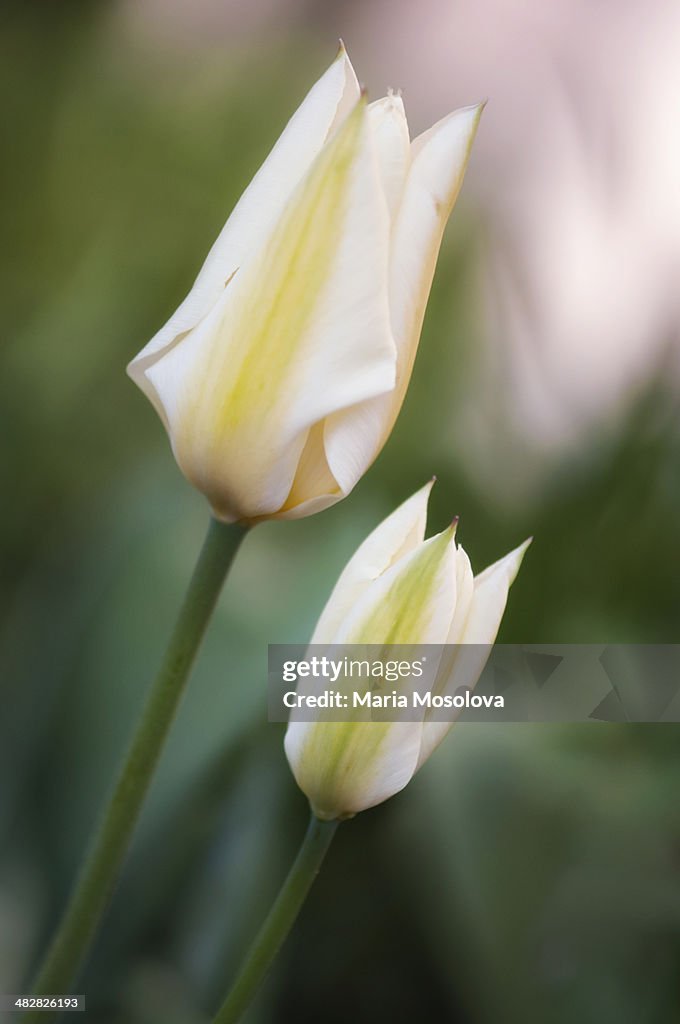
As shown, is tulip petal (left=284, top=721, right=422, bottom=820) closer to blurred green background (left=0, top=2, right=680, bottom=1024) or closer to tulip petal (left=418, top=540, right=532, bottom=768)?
tulip petal (left=418, top=540, right=532, bottom=768)

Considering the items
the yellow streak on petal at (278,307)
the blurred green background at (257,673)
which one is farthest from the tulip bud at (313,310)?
the blurred green background at (257,673)

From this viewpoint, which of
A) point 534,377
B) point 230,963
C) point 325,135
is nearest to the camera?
point 325,135

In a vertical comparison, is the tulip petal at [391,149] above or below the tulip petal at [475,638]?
above

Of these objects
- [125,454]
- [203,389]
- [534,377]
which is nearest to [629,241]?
[534,377]

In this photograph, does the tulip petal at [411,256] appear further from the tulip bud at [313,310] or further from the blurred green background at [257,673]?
the blurred green background at [257,673]

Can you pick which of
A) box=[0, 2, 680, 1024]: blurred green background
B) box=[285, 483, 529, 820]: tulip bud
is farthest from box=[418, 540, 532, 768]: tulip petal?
box=[0, 2, 680, 1024]: blurred green background

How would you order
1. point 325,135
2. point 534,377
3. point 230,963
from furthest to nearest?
point 534,377 → point 230,963 → point 325,135

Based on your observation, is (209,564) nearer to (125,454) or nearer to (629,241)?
(125,454)

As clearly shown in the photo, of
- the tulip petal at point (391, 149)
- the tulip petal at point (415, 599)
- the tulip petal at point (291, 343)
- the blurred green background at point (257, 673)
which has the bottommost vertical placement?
the blurred green background at point (257, 673)
